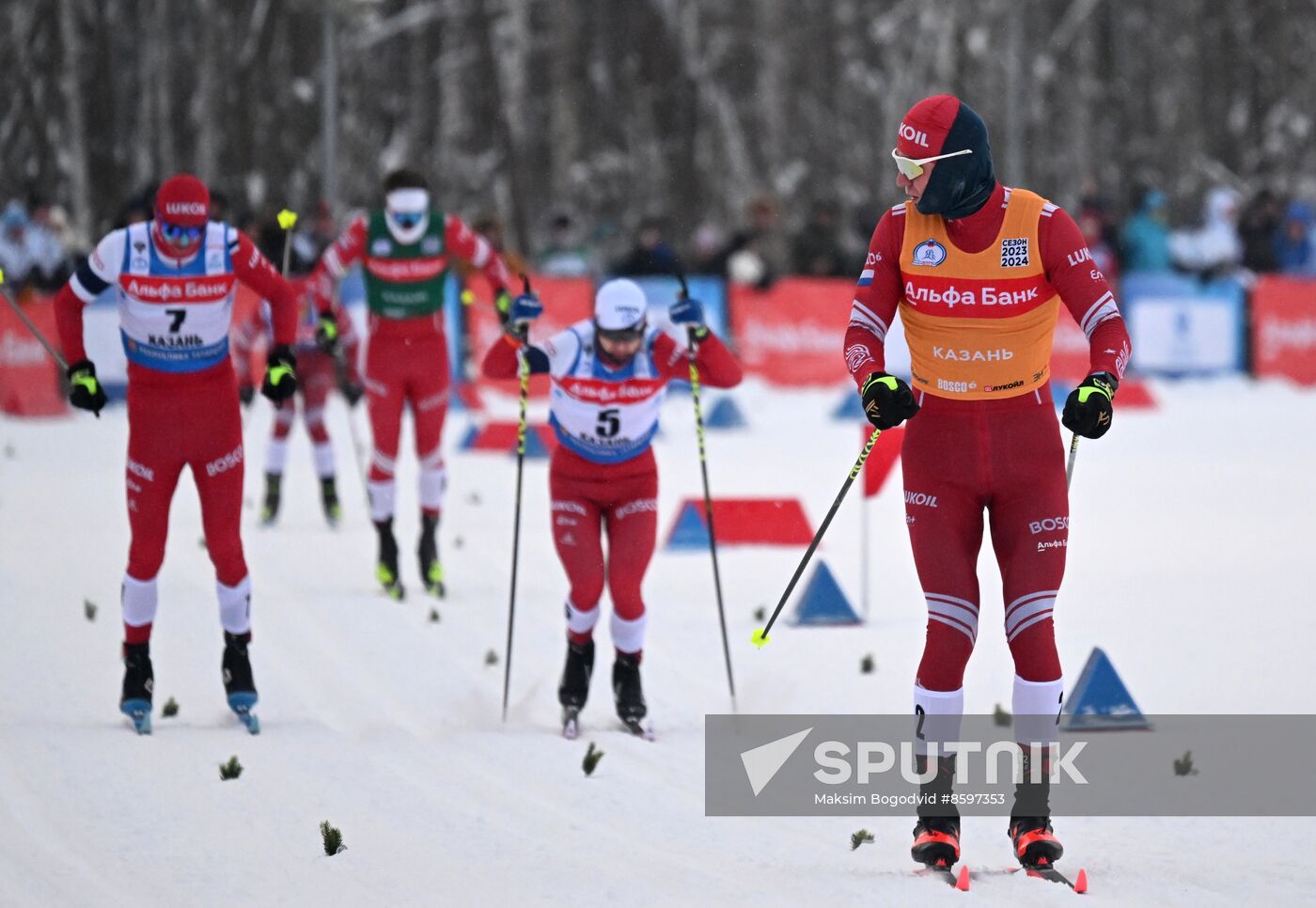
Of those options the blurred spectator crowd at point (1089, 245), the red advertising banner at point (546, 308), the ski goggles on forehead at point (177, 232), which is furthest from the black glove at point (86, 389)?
the red advertising banner at point (546, 308)

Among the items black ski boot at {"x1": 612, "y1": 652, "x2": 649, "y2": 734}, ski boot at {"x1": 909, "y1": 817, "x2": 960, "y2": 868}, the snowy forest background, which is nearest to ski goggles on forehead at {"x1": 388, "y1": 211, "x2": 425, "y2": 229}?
black ski boot at {"x1": 612, "y1": 652, "x2": 649, "y2": 734}

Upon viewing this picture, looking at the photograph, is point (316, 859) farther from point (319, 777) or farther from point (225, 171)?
point (225, 171)

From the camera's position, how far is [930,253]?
6.11 m

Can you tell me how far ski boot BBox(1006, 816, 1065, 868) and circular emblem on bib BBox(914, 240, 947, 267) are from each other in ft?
5.60

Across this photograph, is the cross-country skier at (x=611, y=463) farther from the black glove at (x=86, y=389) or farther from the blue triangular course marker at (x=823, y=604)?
the blue triangular course marker at (x=823, y=604)

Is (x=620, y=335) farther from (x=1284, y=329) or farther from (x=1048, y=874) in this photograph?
(x=1284, y=329)

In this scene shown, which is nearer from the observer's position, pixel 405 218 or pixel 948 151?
pixel 948 151

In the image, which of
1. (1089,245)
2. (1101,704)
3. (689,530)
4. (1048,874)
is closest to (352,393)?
(689,530)

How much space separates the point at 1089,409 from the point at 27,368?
15322 mm

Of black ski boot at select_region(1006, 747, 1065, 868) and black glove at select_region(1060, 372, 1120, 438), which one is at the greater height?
black glove at select_region(1060, 372, 1120, 438)

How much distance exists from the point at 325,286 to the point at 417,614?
2.16 m

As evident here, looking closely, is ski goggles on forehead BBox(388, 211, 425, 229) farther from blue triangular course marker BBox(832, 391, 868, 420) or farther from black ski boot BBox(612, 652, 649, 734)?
blue triangular course marker BBox(832, 391, 868, 420)

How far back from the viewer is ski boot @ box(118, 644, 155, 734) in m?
8.05

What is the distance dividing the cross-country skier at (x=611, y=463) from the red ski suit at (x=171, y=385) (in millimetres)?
1340
